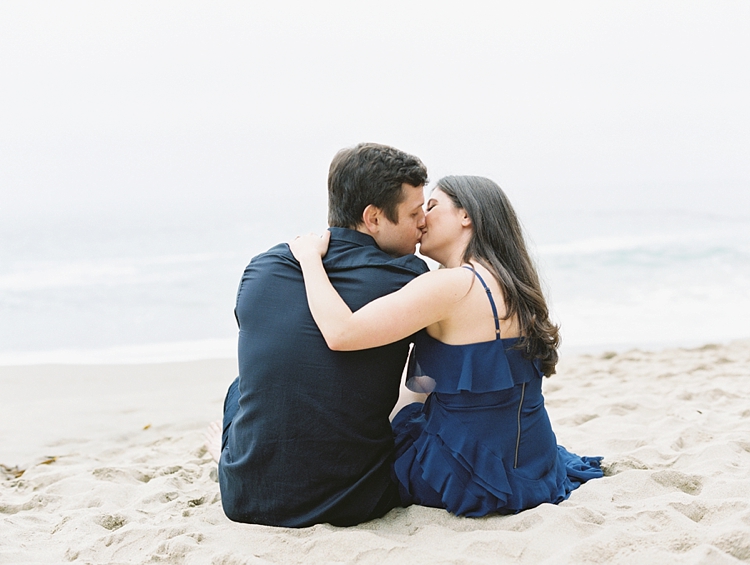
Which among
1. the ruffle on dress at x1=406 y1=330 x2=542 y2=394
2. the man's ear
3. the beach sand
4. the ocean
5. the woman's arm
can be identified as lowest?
the ocean

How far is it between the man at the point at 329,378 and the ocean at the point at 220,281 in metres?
0.67

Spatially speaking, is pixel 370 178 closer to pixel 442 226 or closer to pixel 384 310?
pixel 442 226

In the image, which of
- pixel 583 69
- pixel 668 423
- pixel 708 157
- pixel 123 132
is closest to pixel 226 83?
pixel 123 132

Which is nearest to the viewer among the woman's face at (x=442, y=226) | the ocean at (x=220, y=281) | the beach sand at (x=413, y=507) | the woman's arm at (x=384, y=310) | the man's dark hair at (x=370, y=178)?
the beach sand at (x=413, y=507)

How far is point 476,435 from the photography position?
252 cm

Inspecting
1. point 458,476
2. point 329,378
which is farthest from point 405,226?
point 458,476

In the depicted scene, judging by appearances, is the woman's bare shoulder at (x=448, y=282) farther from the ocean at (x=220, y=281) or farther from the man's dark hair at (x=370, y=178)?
the ocean at (x=220, y=281)

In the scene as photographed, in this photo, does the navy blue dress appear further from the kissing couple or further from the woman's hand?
the woman's hand

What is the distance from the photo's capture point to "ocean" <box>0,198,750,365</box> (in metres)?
8.06

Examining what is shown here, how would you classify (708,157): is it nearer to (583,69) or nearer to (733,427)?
(583,69)

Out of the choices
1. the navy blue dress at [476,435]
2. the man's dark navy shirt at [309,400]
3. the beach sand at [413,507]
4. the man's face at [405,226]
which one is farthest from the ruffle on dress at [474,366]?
the beach sand at [413,507]

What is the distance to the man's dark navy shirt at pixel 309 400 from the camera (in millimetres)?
2404

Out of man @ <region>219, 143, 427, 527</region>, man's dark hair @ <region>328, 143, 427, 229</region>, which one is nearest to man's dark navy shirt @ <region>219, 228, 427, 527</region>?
man @ <region>219, 143, 427, 527</region>

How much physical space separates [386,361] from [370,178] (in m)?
0.64
